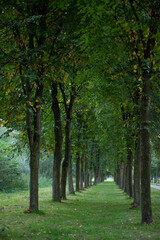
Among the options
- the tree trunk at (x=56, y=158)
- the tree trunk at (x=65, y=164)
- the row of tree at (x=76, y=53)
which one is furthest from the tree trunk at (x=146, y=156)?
the tree trunk at (x=65, y=164)

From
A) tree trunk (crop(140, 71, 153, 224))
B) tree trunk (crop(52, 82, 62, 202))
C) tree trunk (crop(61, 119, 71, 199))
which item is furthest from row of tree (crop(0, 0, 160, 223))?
tree trunk (crop(61, 119, 71, 199))

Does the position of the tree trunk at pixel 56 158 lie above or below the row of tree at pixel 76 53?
below

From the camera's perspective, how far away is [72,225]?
385 inches

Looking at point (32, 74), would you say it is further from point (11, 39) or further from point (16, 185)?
point (16, 185)

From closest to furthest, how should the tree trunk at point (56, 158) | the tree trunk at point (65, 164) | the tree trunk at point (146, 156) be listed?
1. the tree trunk at point (146, 156)
2. the tree trunk at point (56, 158)
3. the tree trunk at point (65, 164)

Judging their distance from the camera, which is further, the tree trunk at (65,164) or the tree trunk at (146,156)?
the tree trunk at (65,164)

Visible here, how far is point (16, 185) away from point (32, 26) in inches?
889

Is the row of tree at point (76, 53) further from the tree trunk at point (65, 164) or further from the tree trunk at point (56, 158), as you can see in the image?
the tree trunk at point (65, 164)

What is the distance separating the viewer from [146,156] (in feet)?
33.1

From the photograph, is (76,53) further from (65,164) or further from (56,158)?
(65,164)

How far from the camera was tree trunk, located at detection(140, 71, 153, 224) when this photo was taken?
987 centimetres

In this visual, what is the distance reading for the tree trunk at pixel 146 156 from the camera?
32.4ft

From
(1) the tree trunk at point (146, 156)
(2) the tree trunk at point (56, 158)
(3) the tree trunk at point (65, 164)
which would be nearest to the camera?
(1) the tree trunk at point (146, 156)

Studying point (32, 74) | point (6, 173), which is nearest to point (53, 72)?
point (32, 74)
